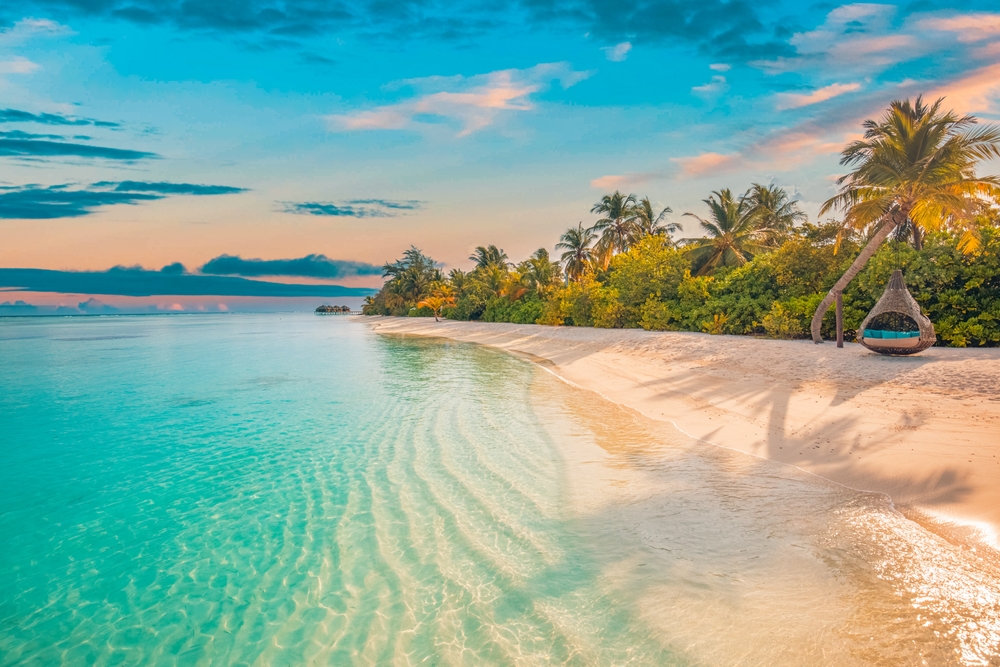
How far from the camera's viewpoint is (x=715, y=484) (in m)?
6.52

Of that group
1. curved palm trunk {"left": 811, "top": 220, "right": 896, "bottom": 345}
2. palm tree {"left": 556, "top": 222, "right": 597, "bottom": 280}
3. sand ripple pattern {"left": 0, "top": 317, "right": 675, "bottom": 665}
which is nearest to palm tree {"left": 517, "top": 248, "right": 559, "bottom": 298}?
palm tree {"left": 556, "top": 222, "right": 597, "bottom": 280}

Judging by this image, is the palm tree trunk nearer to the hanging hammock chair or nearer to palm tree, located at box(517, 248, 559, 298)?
the hanging hammock chair

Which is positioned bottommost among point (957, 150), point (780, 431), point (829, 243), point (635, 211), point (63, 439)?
point (63, 439)

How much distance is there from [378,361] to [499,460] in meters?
17.4

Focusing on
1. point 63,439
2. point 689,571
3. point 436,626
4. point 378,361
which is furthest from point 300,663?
point 378,361

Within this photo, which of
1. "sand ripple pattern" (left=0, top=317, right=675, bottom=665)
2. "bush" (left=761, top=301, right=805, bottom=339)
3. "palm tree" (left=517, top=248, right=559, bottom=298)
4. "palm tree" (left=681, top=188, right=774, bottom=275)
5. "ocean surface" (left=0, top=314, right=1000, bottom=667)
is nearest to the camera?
"ocean surface" (left=0, top=314, right=1000, bottom=667)

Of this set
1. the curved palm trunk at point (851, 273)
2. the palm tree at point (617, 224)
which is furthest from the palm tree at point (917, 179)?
the palm tree at point (617, 224)

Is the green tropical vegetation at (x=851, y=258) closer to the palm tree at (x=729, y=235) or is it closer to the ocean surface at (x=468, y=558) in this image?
the palm tree at (x=729, y=235)

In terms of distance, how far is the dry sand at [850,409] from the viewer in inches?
233

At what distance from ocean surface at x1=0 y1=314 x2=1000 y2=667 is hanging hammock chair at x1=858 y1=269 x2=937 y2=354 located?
785 cm

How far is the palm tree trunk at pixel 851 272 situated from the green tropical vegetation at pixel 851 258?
0.14 feet

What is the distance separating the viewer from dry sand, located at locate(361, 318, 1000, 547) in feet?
19.4

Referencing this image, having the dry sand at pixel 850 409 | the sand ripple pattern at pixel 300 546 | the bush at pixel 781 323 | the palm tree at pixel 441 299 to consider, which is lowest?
the sand ripple pattern at pixel 300 546

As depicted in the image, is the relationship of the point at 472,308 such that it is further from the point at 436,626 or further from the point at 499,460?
the point at 436,626
